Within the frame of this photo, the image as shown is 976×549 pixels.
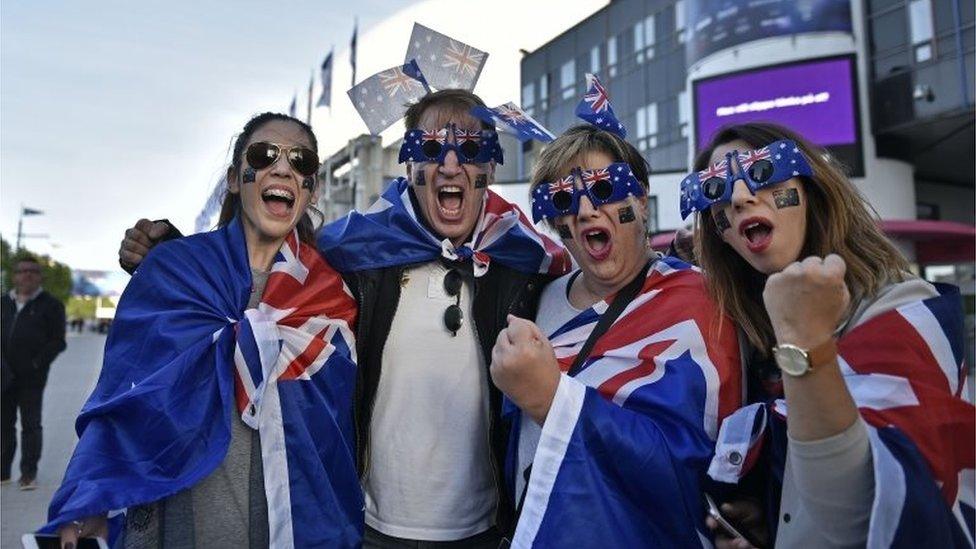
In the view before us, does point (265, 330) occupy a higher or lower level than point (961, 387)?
higher

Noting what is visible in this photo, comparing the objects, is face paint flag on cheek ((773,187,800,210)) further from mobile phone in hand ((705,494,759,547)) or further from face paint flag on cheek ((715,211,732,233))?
mobile phone in hand ((705,494,759,547))

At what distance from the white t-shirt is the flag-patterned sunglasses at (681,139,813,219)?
1.03 metres

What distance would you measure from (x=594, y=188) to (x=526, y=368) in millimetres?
864

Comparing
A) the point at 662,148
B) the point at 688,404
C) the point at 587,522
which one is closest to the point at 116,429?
the point at 587,522

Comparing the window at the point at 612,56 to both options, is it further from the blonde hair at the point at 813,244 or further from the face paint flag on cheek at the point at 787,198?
the face paint flag on cheek at the point at 787,198

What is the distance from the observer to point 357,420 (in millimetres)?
2525

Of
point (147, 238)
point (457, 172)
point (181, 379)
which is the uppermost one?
point (457, 172)

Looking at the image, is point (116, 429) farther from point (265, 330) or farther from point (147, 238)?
point (147, 238)

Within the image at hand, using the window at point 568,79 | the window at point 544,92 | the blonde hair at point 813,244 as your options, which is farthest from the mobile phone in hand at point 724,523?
the window at point 544,92

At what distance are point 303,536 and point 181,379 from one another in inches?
26.1

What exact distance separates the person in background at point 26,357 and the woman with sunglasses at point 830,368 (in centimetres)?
688

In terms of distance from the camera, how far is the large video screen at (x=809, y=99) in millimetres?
17703

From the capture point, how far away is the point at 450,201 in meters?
2.80

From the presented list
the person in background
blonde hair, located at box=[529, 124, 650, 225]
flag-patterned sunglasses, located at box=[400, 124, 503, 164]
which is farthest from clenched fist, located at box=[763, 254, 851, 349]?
the person in background
